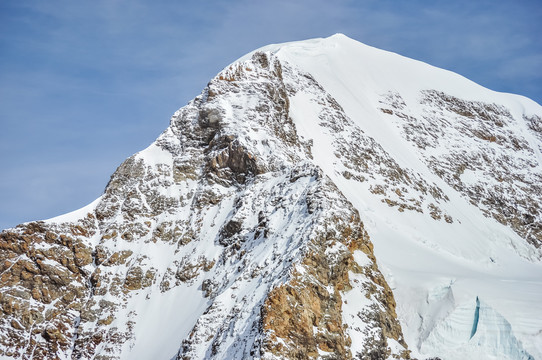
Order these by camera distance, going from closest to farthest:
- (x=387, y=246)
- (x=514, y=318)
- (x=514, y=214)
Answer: (x=514, y=318)
(x=387, y=246)
(x=514, y=214)

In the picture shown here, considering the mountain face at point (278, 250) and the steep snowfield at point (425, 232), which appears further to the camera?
the steep snowfield at point (425, 232)

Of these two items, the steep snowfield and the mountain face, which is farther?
the steep snowfield

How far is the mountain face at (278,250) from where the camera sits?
117 feet

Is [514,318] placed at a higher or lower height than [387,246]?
lower

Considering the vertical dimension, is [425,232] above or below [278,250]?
above

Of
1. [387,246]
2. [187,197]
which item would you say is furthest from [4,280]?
[387,246]

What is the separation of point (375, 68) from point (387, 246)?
5547cm

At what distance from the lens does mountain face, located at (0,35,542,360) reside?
3578 centimetres

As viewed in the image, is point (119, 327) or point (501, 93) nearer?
point (119, 327)

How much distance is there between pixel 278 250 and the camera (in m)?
38.2

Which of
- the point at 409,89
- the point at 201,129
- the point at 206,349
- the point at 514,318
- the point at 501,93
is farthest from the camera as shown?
the point at 501,93

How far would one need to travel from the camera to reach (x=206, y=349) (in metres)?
35.0

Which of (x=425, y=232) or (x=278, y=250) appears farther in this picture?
(x=425, y=232)

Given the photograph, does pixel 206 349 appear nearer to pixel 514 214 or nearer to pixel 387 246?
pixel 387 246
